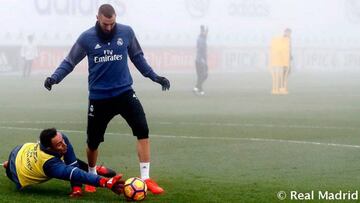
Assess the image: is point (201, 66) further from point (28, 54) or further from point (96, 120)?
point (96, 120)

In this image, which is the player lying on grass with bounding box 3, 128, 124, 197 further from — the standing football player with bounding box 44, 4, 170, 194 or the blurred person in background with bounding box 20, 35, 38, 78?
the blurred person in background with bounding box 20, 35, 38, 78

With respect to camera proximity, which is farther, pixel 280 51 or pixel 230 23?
pixel 230 23

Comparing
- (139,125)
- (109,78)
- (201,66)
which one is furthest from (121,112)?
(201,66)

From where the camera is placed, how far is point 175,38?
45719mm

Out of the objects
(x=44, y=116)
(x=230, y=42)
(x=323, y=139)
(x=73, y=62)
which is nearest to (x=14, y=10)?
(x=230, y=42)

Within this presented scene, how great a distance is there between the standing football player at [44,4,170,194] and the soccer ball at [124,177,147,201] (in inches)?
21.5

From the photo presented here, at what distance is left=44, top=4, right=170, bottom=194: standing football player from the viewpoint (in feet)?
29.6

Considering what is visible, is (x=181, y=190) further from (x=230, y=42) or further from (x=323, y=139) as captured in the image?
(x=230, y=42)

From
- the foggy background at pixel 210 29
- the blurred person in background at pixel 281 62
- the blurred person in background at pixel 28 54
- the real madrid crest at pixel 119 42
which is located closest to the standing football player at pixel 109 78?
the real madrid crest at pixel 119 42

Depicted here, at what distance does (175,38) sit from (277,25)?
8397mm

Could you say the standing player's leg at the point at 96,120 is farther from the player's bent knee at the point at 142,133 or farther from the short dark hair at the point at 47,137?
the short dark hair at the point at 47,137

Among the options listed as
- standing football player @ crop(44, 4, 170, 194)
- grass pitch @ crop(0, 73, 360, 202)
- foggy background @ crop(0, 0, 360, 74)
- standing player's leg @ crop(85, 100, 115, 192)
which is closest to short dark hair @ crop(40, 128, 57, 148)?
grass pitch @ crop(0, 73, 360, 202)

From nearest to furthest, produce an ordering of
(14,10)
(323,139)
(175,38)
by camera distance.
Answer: (323,139), (14,10), (175,38)

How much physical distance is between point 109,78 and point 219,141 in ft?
16.4
